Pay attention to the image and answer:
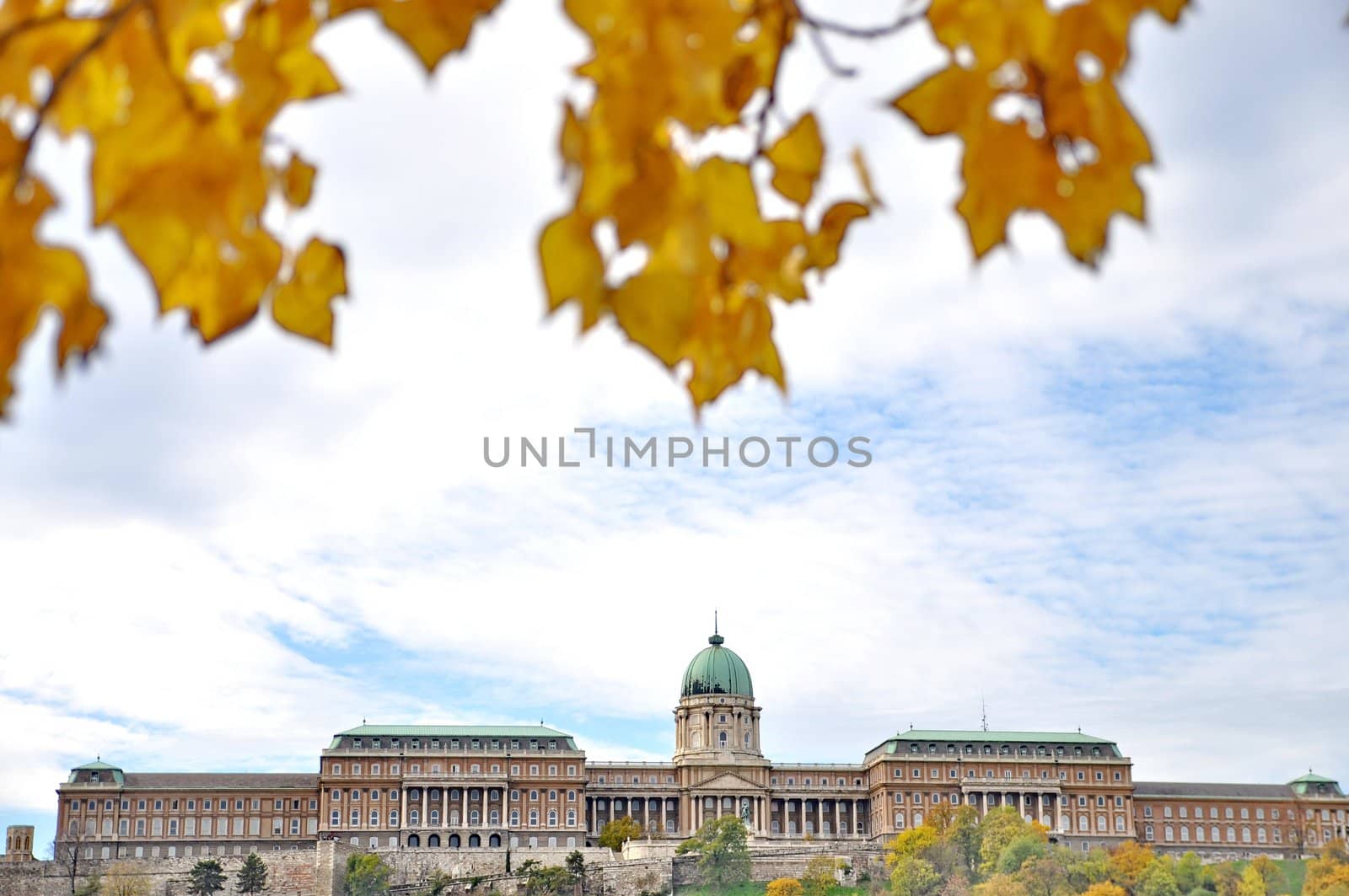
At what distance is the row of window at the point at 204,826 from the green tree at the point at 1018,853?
1685 inches

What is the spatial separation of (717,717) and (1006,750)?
20.0 m

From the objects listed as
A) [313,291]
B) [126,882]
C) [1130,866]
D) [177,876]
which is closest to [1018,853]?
[1130,866]

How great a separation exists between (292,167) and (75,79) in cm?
32

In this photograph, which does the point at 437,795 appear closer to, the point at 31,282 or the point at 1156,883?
the point at 1156,883

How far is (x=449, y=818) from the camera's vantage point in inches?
3445

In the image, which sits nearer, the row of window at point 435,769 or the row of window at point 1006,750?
the row of window at point 435,769

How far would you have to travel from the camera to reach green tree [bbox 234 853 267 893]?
73688 mm

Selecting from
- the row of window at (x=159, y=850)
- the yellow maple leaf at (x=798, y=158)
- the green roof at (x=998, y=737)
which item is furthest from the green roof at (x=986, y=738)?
the yellow maple leaf at (x=798, y=158)

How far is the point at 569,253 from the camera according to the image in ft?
5.21

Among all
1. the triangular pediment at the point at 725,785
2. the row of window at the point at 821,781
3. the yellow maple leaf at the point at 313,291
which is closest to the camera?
the yellow maple leaf at the point at 313,291

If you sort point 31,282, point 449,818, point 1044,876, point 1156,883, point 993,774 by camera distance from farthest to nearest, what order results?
point 993,774 → point 449,818 → point 1156,883 → point 1044,876 → point 31,282

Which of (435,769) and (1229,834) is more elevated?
(435,769)

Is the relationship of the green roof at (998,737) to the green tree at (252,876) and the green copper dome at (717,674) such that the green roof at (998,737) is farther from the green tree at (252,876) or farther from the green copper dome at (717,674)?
the green tree at (252,876)

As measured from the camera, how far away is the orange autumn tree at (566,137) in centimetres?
158
